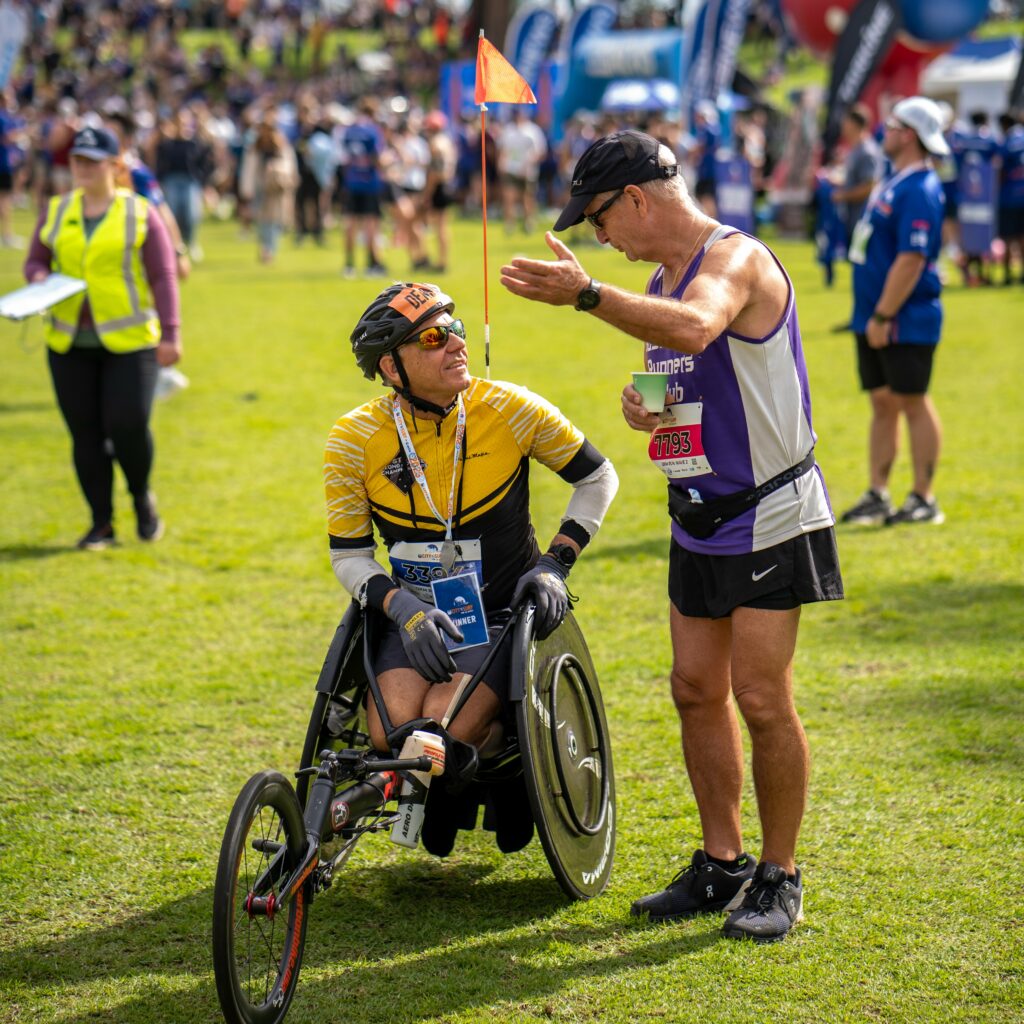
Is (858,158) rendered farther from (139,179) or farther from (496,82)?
(496,82)

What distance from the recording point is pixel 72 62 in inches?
1860

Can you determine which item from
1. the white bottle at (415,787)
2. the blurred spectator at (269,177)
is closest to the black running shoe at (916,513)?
the white bottle at (415,787)

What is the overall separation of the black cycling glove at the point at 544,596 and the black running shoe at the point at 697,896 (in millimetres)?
782

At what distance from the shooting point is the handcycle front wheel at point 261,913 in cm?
300

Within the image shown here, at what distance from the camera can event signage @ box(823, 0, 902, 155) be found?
22266mm

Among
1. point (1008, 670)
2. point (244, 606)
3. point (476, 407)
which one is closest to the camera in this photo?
point (476, 407)

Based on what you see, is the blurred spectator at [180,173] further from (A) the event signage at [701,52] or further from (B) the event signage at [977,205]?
(A) the event signage at [701,52]

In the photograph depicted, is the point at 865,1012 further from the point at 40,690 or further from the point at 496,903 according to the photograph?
the point at 40,690

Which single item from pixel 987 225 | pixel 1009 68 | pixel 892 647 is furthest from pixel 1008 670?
pixel 1009 68

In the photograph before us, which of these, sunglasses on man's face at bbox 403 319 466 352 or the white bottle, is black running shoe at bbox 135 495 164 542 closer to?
sunglasses on man's face at bbox 403 319 466 352

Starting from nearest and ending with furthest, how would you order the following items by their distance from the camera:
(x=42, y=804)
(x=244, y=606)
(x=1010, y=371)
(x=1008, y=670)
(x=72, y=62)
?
(x=42, y=804) < (x=1008, y=670) < (x=244, y=606) < (x=1010, y=371) < (x=72, y=62)

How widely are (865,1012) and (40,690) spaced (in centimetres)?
369

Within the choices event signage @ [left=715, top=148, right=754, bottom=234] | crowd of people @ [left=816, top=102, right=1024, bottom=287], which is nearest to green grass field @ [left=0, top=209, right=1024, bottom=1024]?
crowd of people @ [left=816, top=102, right=1024, bottom=287]

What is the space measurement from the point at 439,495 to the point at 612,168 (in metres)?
1.01
